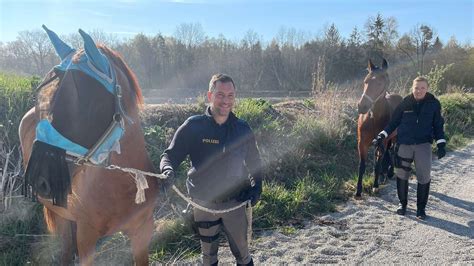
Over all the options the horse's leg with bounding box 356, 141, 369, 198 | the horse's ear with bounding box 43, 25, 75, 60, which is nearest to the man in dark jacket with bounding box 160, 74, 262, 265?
the horse's ear with bounding box 43, 25, 75, 60

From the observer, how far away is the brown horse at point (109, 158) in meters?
1.99

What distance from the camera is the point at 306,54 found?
3192 centimetres

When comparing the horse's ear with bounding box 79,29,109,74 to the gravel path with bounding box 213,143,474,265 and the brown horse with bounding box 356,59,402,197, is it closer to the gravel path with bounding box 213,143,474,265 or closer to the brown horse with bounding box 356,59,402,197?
the gravel path with bounding box 213,143,474,265

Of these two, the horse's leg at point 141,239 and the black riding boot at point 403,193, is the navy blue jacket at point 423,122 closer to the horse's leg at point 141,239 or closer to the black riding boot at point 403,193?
the black riding boot at point 403,193

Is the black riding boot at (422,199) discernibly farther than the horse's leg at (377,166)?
No

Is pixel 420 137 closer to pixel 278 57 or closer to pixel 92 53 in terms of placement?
pixel 92 53

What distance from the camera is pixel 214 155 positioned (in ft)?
9.08

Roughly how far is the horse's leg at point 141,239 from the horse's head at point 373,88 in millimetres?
4399

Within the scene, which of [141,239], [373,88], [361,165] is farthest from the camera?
[361,165]

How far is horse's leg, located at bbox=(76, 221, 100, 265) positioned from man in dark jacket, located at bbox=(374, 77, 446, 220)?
4332mm

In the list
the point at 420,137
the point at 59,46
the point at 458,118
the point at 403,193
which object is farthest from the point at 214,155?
the point at 458,118

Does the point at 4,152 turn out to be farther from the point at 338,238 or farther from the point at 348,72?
the point at 348,72

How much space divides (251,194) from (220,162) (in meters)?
0.33

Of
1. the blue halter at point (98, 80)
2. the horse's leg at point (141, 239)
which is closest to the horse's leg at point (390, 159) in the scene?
the horse's leg at point (141, 239)
